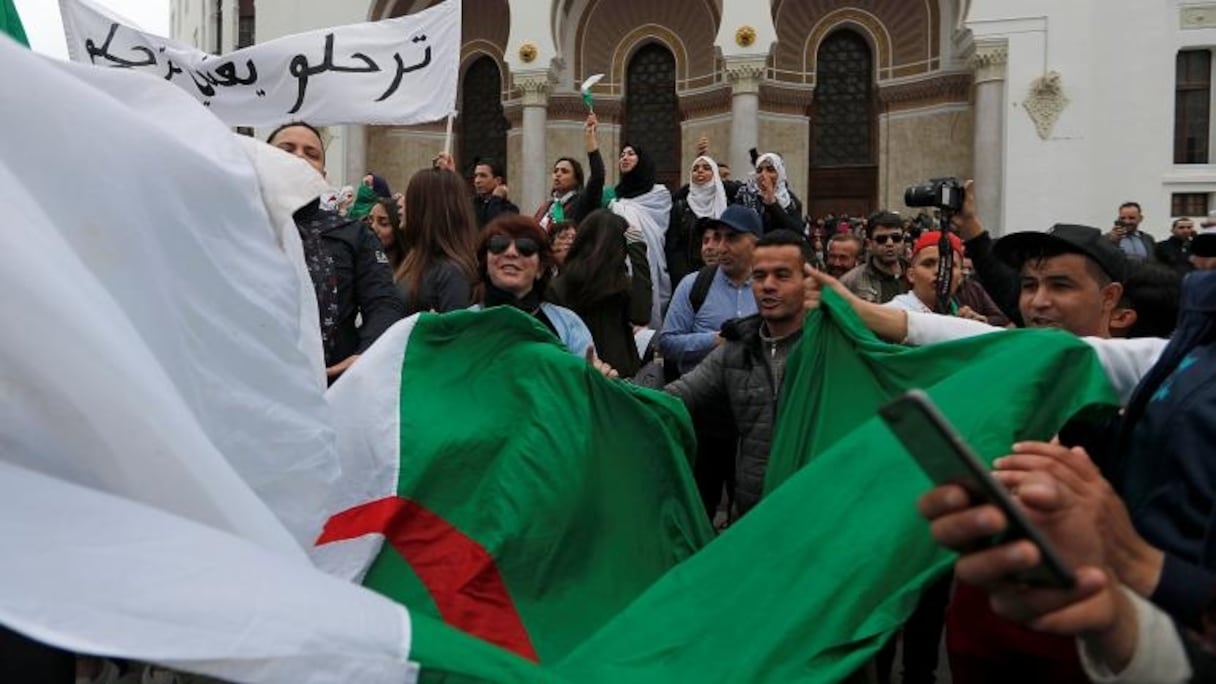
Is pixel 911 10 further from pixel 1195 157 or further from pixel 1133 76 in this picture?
pixel 1195 157

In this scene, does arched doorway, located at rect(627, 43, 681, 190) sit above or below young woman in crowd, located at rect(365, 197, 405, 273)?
above

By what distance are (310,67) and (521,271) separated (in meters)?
2.34

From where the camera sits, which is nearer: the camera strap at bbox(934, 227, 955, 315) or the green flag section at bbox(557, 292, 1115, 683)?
the green flag section at bbox(557, 292, 1115, 683)

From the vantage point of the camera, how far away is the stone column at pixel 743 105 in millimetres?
19328

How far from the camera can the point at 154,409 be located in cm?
196

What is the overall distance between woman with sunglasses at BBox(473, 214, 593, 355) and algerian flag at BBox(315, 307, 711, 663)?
736 millimetres

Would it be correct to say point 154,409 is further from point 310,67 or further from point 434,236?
point 310,67

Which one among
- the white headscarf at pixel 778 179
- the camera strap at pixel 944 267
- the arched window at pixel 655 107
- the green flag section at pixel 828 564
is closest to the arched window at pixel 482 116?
the arched window at pixel 655 107

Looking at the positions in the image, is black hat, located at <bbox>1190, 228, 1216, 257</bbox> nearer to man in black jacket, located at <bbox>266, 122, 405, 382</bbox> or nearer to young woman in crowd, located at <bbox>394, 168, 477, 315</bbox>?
man in black jacket, located at <bbox>266, 122, 405, 382</bbox>

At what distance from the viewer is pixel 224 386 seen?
231cm

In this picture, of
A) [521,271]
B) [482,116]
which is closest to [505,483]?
[521,271]

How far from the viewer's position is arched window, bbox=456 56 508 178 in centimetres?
2334

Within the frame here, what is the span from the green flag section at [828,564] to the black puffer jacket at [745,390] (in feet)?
4.41

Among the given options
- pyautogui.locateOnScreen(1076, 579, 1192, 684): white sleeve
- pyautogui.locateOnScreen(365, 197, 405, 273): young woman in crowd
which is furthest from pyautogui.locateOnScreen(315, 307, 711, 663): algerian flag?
pyautogui.locateOnScreen(365, 197, 405, 273): young woman in crowd
